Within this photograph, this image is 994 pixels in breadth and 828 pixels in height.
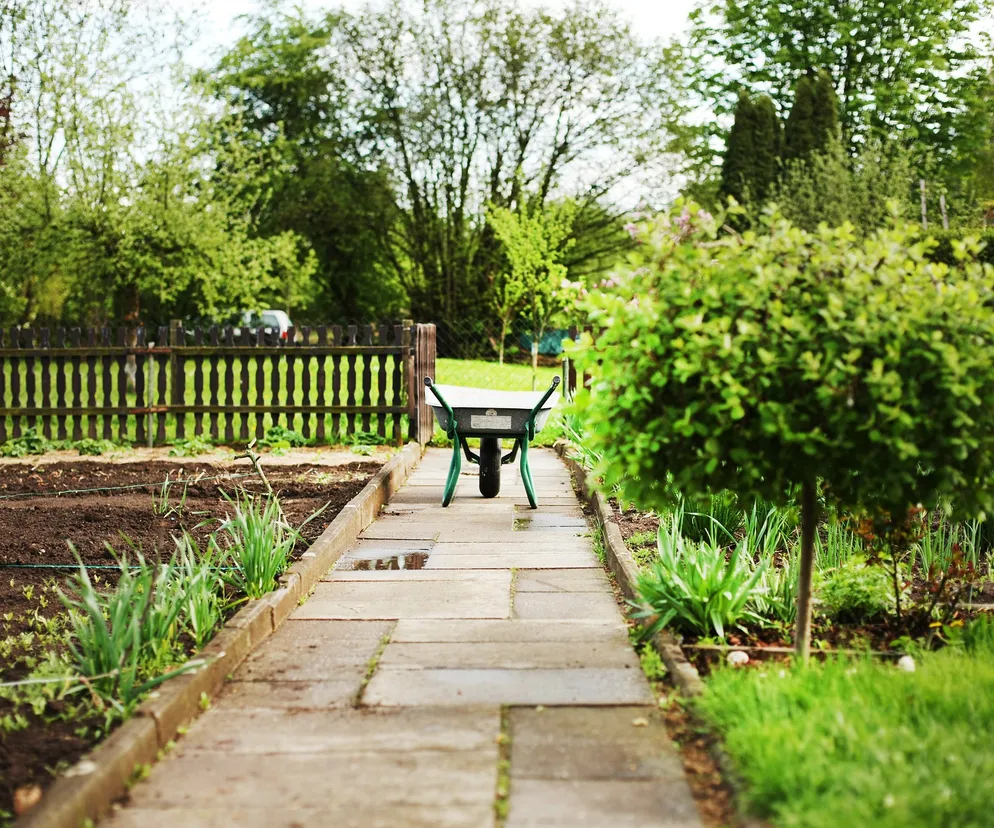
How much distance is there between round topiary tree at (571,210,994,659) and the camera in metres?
3.23

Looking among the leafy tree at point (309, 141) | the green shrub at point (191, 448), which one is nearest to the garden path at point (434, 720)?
the green shrub at point (191, 448)

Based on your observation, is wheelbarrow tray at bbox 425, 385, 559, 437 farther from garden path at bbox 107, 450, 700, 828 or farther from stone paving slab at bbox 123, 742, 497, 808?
stone paving slab at bbox 123, 742, 497, 808

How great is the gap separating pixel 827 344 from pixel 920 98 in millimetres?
31796

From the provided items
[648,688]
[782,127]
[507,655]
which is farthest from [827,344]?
[782,127]

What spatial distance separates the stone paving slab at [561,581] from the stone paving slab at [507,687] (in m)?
1.30

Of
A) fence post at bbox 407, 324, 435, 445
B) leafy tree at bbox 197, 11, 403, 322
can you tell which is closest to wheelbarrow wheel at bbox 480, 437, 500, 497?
fence post at bbox 407, 324, 435, 445

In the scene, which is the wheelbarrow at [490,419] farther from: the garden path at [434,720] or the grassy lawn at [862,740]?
the grassy lawn at [862,740]

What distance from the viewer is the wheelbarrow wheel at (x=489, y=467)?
795cm

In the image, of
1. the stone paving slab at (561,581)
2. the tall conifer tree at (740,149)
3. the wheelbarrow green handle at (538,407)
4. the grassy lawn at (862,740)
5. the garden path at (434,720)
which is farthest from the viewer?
the tall conifer tree at (740,149)

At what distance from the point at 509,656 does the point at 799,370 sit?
1.55 meters

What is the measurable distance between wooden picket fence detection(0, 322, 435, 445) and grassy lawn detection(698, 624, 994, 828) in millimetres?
8026

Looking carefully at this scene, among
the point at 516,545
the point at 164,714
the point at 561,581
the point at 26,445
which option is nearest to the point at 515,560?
the point at 516,545

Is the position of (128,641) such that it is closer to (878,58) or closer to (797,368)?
(797,368)

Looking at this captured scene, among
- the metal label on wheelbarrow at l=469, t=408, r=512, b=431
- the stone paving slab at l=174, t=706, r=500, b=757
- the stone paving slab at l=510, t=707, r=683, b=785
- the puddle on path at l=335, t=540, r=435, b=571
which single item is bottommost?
the puddle on path at l=335, t=540, r=435, b=571
